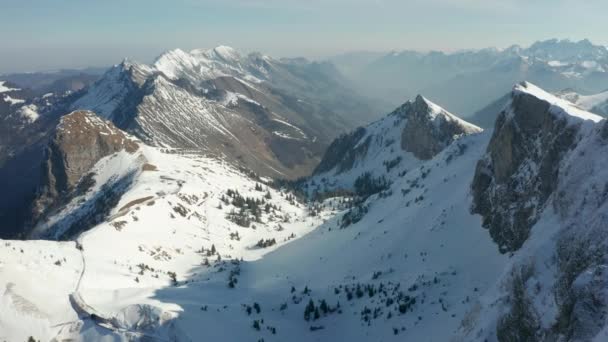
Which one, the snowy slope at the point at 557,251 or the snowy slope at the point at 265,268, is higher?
the snowy slope at the point at 557,251

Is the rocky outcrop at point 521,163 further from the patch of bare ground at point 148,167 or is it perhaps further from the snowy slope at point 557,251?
the patch of bare ground at point 148,167

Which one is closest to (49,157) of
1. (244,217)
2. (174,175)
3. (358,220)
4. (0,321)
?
(174,175)

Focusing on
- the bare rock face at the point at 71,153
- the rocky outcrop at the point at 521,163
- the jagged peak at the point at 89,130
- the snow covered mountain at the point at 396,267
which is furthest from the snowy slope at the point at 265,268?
the jagged peak at the point at 89,130

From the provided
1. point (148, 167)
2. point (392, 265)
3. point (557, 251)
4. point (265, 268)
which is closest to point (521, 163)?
point (392, 265)

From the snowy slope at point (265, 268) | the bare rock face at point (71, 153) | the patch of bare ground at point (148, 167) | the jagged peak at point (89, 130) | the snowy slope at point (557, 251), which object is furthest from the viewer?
the jagged peak at point (89, 130)

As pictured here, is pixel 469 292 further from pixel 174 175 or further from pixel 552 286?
pixel 174 175

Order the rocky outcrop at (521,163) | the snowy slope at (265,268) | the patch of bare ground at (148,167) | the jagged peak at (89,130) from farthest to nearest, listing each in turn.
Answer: the jagged peak at (89,130)
the patch of bare ground at (148,167)
the snowy slope at (265,268)
the rocky outcrop at (521,163)

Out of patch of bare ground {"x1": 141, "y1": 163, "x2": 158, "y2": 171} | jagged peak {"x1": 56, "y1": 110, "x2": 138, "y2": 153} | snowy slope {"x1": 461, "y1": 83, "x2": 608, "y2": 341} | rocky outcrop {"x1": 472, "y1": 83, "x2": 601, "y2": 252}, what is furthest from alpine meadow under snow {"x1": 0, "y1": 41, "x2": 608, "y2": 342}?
jagged peak {"x1": 56, "y1": 110, "x2": 138, "y2": 153}
